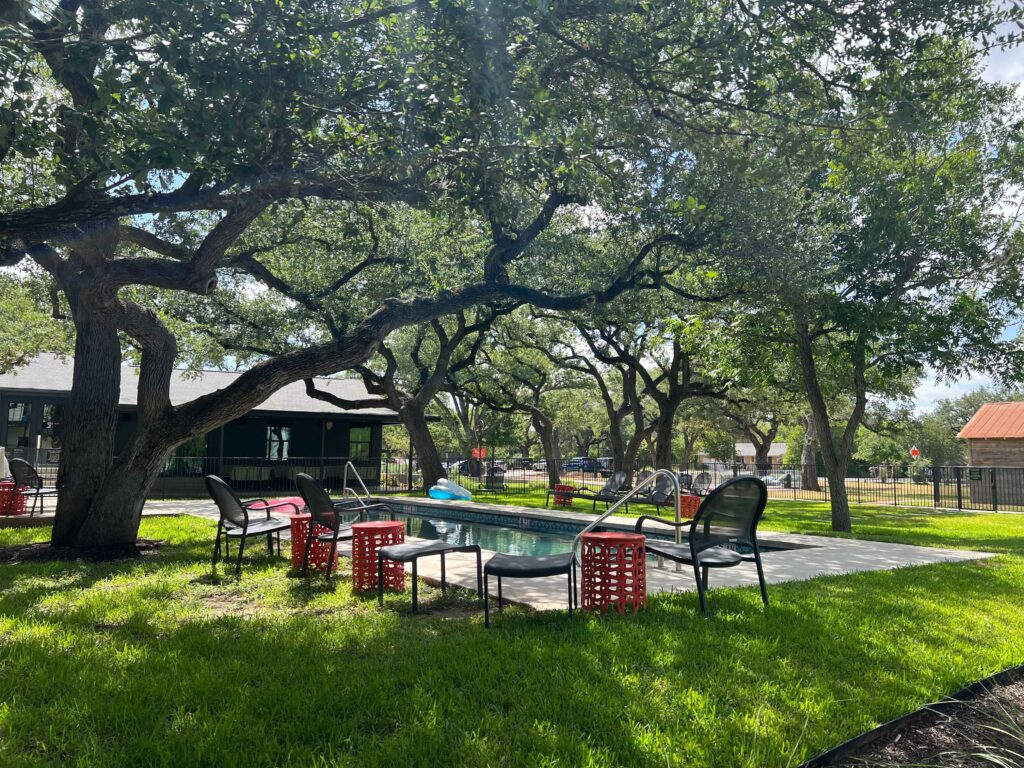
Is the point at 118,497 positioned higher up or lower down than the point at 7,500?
higher up

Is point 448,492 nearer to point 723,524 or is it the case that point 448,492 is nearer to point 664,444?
point 664,444

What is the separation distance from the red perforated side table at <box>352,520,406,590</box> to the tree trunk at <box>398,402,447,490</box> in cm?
1408

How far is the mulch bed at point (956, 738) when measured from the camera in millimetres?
2602

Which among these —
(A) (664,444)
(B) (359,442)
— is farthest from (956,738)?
(B) (359,442)

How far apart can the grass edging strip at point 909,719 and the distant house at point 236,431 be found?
54.4 feet

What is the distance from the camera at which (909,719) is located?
9.70ft

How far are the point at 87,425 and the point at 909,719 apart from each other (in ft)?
→ 27.2

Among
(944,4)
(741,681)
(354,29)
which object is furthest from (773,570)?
(354,29)

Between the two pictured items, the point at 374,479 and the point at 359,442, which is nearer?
the point at 374,479

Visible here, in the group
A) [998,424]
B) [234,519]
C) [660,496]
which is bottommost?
[660,496]

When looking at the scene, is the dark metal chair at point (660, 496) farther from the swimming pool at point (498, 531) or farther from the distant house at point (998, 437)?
the distant house at point (998, 437)

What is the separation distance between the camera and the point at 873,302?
11.1 meters

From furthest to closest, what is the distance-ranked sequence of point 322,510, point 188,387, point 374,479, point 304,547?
1. point 374,479
2. point 188,387
3. point 304,547
4. point 322,510

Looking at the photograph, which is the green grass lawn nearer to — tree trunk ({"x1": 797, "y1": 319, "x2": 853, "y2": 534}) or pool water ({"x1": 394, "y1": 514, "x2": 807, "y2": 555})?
pool water ({"x1": 394, "y1": 514, "x2": 807, "y2": 555})
